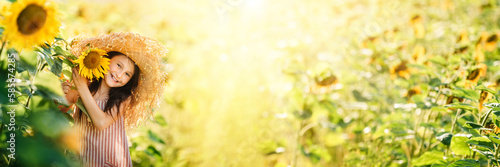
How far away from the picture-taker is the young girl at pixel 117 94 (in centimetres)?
88

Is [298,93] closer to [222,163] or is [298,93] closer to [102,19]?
[222,163]

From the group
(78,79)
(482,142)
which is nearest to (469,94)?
(482,142)

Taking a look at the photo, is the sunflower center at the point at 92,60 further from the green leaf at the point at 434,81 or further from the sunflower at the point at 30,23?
the green leaf at the point at 434,81

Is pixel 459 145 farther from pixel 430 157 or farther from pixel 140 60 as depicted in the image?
pixel 140 60

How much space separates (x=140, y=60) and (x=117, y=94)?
111 millimetres

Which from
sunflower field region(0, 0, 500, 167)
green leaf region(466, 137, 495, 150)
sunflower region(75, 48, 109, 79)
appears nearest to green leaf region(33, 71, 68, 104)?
sunflower field region(0, 0, 500, 167)

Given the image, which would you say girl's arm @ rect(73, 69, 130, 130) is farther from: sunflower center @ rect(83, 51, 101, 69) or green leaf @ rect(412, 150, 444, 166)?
Result: green leaf @ rect(412, 150, 444, 166)

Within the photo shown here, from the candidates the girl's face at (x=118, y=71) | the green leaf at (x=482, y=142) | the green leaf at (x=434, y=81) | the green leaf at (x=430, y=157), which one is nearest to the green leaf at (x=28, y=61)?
the girl's face at (x=118, y=71)

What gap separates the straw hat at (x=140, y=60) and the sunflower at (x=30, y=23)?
20 centimetres

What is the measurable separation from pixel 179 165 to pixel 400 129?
85cm

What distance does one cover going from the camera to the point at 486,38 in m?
1.71

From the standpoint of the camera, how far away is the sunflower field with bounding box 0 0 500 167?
60 centimetres

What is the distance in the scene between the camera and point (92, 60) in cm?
78

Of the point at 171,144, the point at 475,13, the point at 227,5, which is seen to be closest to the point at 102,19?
the point at 227,5
